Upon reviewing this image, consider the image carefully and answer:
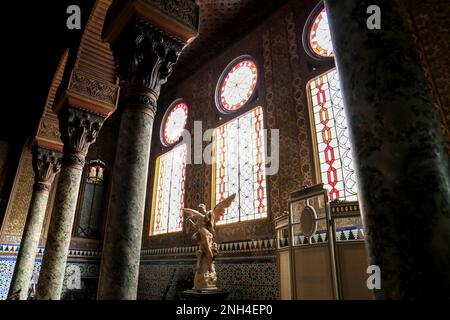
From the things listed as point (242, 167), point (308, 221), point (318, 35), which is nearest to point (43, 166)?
point (242, 167)

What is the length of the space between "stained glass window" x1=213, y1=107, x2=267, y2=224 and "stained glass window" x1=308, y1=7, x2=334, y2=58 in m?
1.85

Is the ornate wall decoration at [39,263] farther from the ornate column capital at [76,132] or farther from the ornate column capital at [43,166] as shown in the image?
the ornate column capital at [76,132]

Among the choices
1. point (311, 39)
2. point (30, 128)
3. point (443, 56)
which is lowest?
point (443, 56)

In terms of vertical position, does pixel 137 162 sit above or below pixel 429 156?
above

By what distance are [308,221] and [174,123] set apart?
7.21 metres

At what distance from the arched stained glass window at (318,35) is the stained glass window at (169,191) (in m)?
4.86

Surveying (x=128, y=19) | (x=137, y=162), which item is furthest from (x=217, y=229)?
(x=128, y=19)

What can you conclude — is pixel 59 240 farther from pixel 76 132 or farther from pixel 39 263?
pixel 39 263

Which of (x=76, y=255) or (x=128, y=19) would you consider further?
(x=76, y=255)

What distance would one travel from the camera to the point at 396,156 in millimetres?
1125

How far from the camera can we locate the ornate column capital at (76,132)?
4.82 meters

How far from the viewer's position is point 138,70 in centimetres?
323

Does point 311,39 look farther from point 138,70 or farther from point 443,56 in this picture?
point 138,70

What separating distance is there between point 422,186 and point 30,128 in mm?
10887
